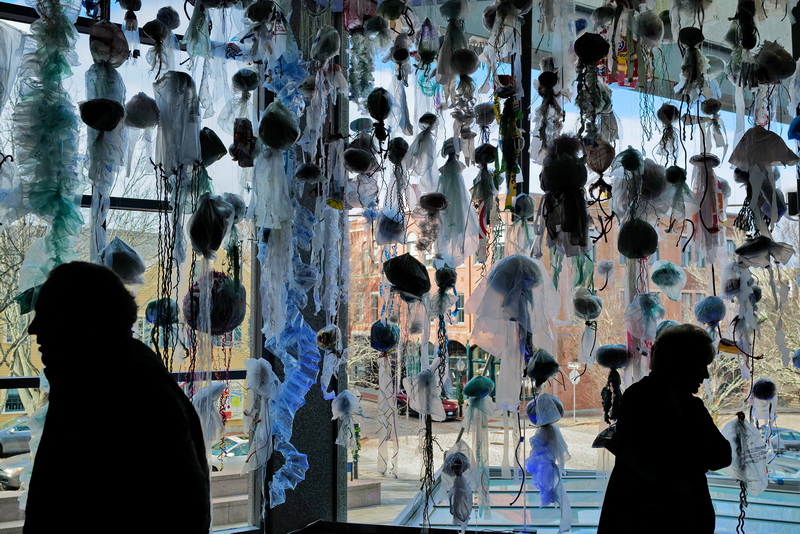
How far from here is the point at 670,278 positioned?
220 cm

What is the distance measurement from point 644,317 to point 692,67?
0.72 m

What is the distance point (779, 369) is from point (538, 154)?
2842mm

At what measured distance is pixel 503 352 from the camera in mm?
1976

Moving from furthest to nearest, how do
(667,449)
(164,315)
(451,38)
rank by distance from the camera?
1. (451,38)
2. (164,315)
3. (667,449)

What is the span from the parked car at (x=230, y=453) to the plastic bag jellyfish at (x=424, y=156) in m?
1.03

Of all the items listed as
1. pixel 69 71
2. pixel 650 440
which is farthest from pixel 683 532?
pixel 69 71

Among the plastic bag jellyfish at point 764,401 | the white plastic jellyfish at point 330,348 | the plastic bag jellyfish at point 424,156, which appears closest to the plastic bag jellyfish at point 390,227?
the plastic bag jellyfish at point 424,156

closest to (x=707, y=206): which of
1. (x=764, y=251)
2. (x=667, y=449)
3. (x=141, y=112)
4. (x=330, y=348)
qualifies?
(x=764, y=251)

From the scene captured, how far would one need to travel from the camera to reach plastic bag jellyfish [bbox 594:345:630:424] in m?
2.07

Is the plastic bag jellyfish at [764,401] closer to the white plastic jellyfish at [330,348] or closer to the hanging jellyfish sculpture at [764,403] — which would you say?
the hanging jellyfish sculpture at [764,403]

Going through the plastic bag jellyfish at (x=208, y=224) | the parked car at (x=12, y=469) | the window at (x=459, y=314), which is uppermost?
the plastic bag jellyfish at (x=208, y=224)

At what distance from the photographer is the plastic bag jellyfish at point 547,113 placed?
186cm

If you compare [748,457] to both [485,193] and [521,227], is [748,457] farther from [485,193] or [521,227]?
[485,193]

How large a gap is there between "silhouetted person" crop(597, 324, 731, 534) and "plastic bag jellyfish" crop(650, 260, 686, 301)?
0.51 m
